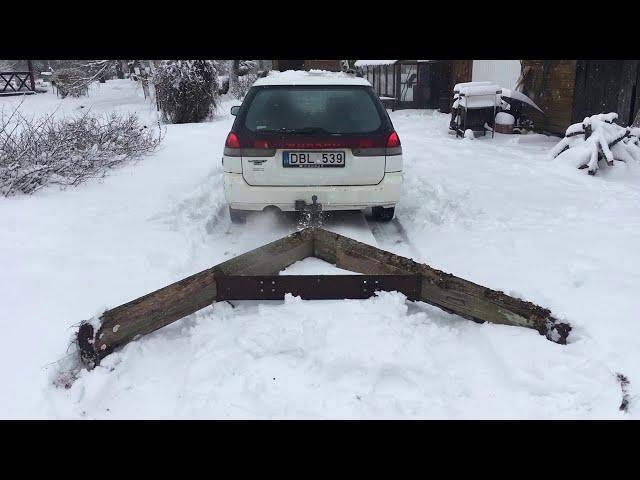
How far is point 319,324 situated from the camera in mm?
3027

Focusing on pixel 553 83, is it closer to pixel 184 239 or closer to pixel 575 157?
pixel 575 157

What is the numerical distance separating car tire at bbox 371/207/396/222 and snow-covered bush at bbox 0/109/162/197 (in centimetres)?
390

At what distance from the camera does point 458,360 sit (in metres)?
2.86

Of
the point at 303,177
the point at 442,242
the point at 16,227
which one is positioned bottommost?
the point at 442,242

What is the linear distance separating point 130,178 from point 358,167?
3.73 m

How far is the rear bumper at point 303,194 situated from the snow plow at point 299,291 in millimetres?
1256

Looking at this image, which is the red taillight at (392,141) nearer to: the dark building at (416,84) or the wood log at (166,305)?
the wood log at (166,305)

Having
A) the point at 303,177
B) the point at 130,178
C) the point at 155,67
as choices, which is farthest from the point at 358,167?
the point at 155,67

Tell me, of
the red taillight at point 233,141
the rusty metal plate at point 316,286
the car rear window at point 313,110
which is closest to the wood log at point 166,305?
the rusty metal plate at point 316,286

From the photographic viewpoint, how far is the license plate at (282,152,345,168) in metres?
4.89

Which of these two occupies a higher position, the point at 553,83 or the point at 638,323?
the point at 553,83

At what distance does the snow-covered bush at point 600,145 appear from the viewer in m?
8.13

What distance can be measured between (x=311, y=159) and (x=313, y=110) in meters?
0.55

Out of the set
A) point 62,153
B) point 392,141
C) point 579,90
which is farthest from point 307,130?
point 579,90
